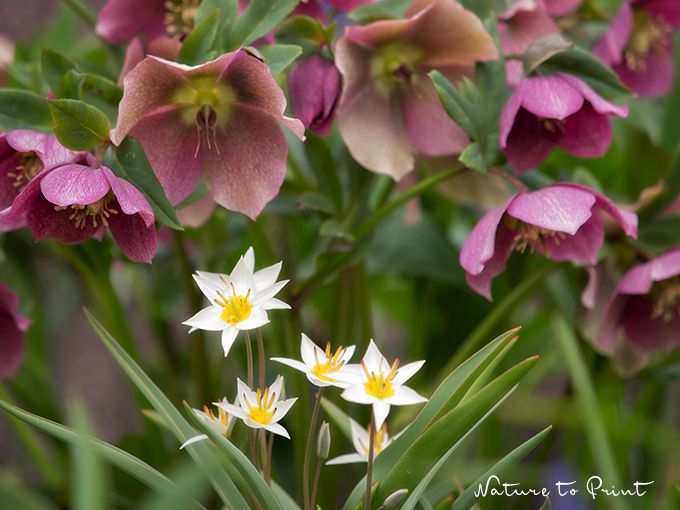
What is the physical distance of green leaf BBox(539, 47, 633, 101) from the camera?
0.40 meters

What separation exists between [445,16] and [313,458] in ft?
1.18

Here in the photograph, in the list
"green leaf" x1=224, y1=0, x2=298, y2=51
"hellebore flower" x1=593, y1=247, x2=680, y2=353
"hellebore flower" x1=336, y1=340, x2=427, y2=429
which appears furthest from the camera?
"hellebore flower" x1=593, y1=247, x2=680, y2=353

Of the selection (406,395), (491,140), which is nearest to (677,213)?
(491,140)

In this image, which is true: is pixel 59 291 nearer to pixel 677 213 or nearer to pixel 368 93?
pixel 368 93

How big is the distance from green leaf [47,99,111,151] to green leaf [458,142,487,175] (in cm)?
22

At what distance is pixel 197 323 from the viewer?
0.29m

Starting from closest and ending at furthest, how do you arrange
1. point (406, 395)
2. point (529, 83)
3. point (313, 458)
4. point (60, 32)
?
point (406, 395), point (529, 83), point (313, 458), point (60, 32)

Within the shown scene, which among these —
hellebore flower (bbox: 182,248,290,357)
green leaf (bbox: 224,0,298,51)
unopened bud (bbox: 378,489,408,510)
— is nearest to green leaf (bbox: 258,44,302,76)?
green leaf (bbox: 224,0,298,51)

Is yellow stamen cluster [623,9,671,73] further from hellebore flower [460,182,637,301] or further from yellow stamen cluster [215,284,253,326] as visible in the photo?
yellow stamen cluster [215,284,253,326]

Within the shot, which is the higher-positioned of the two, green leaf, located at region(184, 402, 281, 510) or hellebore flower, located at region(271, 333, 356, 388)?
hellebore flower, located at region(271, 333, 356, 388)

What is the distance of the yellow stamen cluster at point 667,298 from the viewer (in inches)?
18.3

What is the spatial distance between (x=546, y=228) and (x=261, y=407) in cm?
Result: 20

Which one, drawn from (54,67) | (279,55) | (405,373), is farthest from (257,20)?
(405,373)

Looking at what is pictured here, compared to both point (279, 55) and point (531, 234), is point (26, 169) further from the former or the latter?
point (531, 234)
